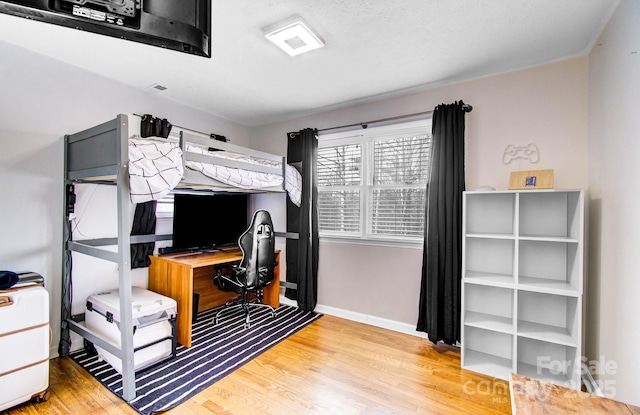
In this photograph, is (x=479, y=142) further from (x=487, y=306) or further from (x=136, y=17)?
(x=136, y=17)

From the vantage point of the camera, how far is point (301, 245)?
3.32 metres

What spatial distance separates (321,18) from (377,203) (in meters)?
1.83

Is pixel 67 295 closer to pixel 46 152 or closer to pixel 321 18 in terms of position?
pixel 46 152

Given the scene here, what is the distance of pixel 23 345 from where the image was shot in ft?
5.51

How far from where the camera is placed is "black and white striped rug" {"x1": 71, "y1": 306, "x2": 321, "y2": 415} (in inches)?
72.5

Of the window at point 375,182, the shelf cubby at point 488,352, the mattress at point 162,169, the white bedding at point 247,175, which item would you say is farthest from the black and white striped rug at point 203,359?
the shelf cubby at point 488,352

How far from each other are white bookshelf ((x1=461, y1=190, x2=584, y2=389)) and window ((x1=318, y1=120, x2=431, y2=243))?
59 cm

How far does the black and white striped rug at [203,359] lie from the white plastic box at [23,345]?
0.37 meters

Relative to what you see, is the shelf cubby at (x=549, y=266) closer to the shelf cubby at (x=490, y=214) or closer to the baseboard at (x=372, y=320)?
the shelf cubby at (x=490, y=214)

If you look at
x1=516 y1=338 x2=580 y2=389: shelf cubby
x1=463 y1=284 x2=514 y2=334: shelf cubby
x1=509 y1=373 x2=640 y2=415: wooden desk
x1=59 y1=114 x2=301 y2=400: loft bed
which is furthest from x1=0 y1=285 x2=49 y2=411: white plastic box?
x1=516 y1=338 x2=580 y2=389: shelf cubby

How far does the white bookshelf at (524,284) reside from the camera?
1.94 meters

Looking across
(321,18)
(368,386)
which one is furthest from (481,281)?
(321,18)

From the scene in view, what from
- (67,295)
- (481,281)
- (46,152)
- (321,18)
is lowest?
(67,295)

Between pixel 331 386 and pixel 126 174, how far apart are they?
195 centimetres
